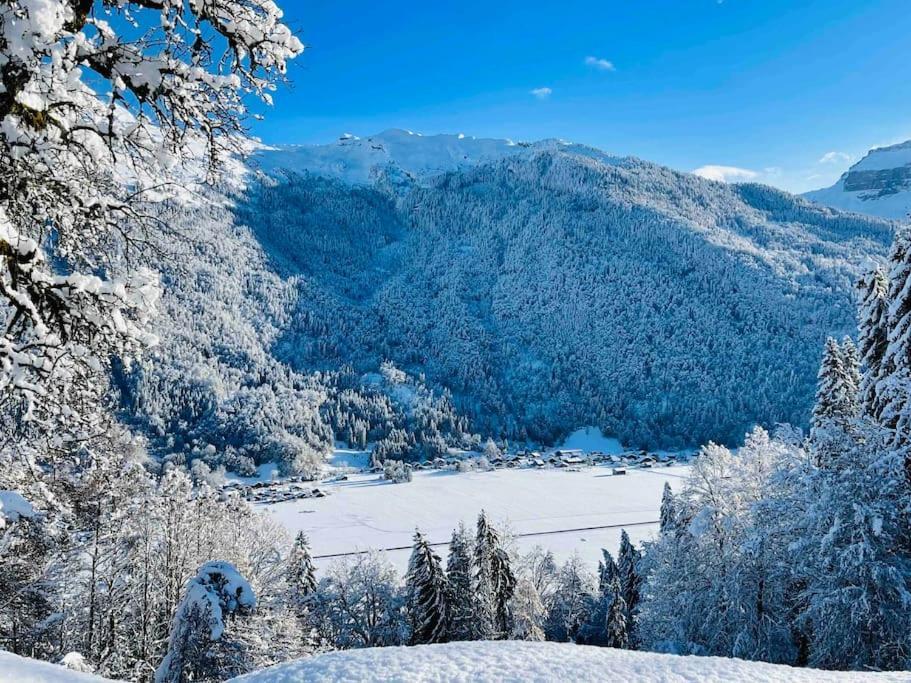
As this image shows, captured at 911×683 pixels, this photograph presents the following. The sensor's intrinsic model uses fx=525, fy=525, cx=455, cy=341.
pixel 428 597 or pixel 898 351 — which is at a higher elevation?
pixel 898 351

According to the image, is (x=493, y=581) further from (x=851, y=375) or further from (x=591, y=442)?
(x=591, y=442)

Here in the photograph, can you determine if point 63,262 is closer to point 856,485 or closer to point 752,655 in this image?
point 856,485

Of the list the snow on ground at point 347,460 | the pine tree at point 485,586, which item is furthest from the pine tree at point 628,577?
the snow on ground at point 347,460

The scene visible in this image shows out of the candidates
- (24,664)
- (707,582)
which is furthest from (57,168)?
(707,582)

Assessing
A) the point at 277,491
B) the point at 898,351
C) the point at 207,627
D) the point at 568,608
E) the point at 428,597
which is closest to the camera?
the point at 207,627

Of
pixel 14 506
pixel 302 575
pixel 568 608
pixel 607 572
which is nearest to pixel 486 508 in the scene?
pixel 568 608

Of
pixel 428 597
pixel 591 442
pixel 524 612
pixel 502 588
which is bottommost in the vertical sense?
pixel 591 442
